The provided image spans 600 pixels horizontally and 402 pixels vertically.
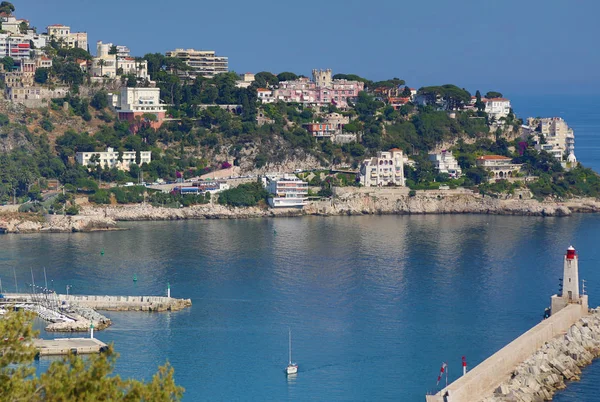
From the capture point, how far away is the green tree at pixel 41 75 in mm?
53000

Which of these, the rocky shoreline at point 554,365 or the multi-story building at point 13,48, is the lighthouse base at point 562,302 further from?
the multi-story building at point 13,48

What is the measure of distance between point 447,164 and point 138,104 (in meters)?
13.8

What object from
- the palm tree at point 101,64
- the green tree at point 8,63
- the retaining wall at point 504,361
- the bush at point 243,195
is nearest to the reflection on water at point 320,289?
the retaining wall at point 504,361

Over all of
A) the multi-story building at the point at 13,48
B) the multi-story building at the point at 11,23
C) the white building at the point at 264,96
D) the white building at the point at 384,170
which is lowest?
the white building at the point at 384,170

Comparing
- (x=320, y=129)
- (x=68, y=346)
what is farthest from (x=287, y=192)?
(x=68, y=346)

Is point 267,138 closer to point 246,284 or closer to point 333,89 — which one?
point 333,89

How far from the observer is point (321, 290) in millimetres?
31531

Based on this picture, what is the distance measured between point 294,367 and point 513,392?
14.5ft

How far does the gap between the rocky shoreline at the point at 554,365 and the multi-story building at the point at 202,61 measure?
36695 millimetres

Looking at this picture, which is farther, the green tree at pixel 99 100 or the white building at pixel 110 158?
the green tree at pixel 99 100

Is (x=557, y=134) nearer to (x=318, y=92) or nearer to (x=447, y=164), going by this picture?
(x=447, y=164)

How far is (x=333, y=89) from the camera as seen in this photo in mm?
59031

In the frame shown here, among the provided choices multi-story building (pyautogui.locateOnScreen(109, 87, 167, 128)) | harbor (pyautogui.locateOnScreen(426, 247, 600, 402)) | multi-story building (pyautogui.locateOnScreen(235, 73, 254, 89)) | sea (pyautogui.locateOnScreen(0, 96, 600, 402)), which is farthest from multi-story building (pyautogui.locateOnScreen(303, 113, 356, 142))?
harbor (pyautogui.locateOnScreen(426, 247, 600, 402))

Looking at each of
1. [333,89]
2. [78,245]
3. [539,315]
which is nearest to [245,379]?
[539,315]
